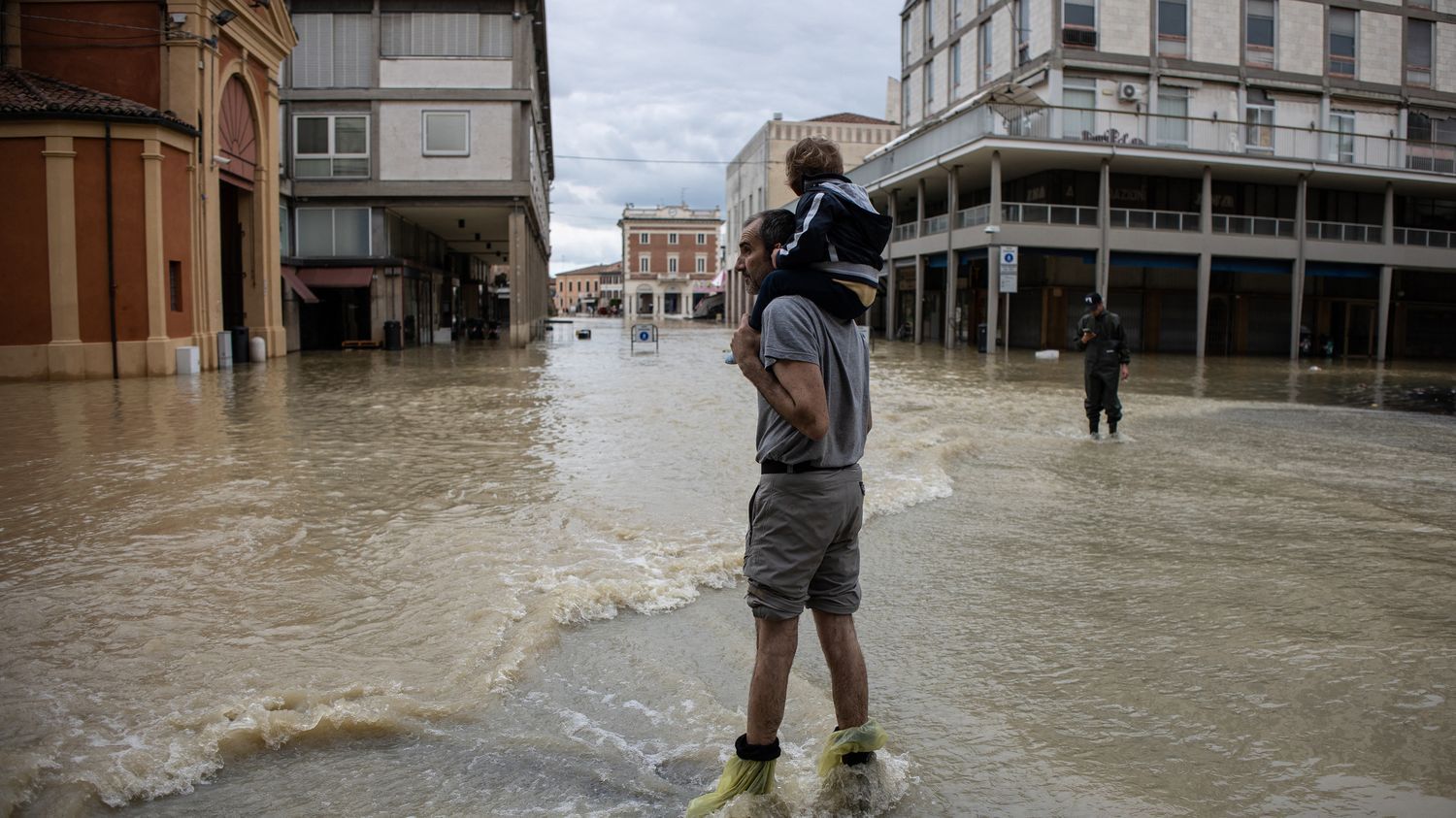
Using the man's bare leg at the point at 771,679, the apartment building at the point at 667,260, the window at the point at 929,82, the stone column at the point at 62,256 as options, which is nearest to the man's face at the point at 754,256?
the man's bare leg at the point at 771,679

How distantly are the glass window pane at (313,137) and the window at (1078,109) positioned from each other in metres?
22.4

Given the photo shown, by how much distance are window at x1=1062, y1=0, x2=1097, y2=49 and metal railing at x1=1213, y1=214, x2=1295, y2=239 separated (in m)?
7.20

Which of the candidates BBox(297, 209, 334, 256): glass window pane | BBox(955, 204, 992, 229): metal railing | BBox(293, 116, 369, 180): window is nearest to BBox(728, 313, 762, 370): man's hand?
BBox(955, 204, 992, 229): metal railing

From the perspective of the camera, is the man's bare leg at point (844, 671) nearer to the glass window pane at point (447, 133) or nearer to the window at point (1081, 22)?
the glass window pane at point (447, 133)

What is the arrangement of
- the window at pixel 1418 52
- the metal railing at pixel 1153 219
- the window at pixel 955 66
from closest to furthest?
1. the metal railing at pixel 1153 219
2. the window at pixel 1418 52
3. the window at pixel 955 66

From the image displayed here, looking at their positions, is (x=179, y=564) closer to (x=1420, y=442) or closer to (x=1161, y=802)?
(x=1161, y=802)

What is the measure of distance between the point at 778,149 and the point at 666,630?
61883mm

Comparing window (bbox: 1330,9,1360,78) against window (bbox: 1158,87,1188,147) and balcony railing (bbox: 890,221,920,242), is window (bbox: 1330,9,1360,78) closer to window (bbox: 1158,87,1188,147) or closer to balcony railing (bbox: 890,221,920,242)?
window (bbox: 1158,87,1188,147)

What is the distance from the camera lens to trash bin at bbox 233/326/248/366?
24.3m

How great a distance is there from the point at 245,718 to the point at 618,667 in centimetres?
144

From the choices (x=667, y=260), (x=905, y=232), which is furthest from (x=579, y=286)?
(x=905, y=232)

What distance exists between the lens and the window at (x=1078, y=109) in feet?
105

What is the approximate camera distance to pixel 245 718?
147 inches

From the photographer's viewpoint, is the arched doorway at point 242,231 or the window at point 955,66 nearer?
the arched doorway at point 242,231
